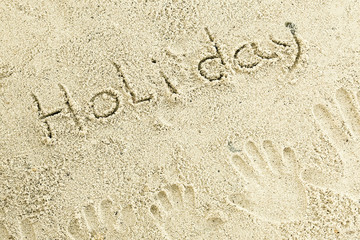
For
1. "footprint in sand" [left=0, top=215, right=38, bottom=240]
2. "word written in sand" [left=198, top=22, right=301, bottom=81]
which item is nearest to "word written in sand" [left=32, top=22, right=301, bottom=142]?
"word written in sand" [left=198, top=22, right=301, bottom=81]

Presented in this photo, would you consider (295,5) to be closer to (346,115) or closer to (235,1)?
(235,1)

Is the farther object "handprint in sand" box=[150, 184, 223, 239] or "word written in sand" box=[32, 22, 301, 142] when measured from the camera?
"word written in sand" box=[32, 22, 301, 142]

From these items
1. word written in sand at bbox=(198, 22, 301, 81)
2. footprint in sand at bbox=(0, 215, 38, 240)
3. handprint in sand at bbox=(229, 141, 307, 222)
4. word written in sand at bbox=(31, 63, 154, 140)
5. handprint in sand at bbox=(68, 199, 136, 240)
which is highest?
word written in sand at bbox=(31, 63, 154, 140)

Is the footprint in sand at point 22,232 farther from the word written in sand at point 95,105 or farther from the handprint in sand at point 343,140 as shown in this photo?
the handprint in sand at point 343,140

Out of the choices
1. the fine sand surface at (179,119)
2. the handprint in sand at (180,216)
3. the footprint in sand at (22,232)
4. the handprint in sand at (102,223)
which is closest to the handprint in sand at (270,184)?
the fine sand surface at (179,119)

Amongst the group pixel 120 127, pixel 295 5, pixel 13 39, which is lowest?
pixel 120 127

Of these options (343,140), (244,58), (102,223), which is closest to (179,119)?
(244,58)

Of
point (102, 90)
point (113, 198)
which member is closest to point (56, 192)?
point (113, 198)

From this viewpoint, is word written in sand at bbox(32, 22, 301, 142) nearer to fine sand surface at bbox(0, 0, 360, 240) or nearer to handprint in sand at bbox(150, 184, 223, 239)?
fine sand surface at bbox(0, 0, 360, 240)

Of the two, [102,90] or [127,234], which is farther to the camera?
[102,90]
